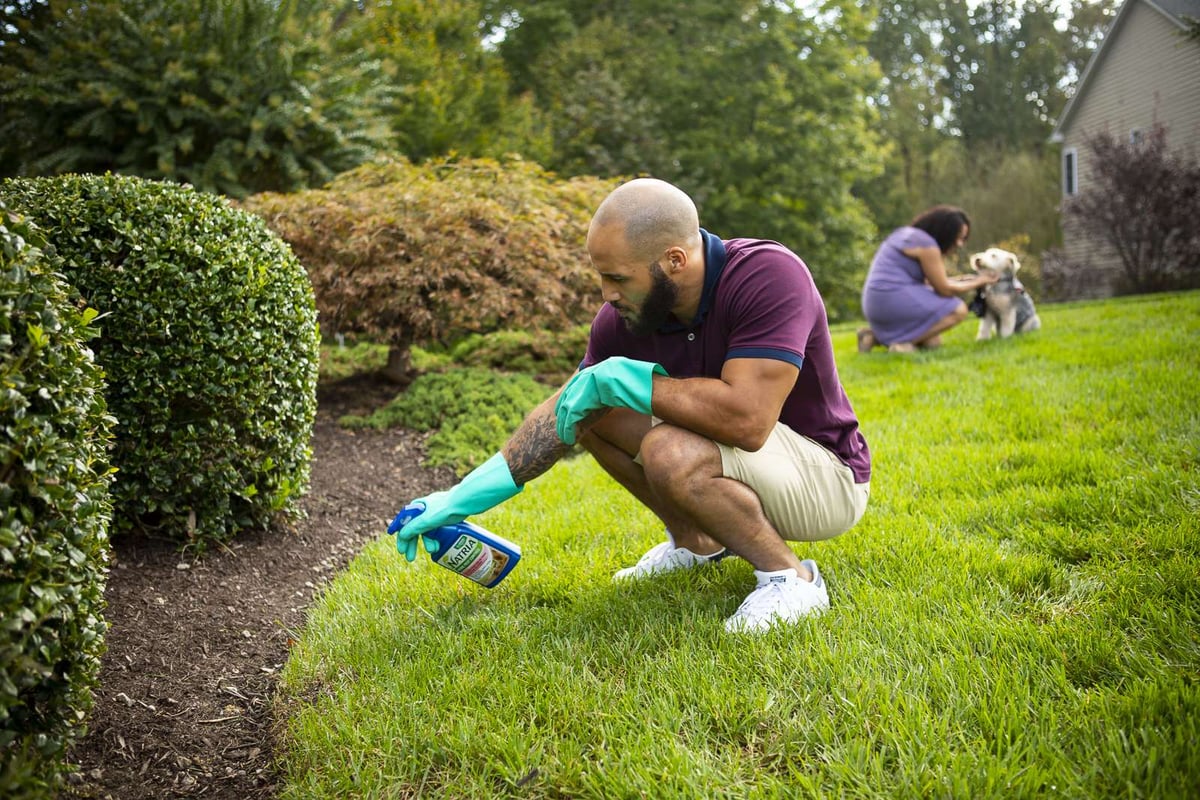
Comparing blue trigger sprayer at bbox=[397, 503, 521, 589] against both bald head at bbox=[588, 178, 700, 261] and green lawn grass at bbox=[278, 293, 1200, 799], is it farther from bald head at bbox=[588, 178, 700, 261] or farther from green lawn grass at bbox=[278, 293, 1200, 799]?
bald head at bbox=[588, 178, 700, 261]

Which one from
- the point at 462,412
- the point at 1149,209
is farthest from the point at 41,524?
the point at 1149,209

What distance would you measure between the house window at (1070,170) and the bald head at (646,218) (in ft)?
76.2

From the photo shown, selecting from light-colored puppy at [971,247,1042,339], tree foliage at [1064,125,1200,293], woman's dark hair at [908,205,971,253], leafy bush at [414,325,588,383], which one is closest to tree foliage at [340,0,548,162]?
leafy bush at [414,325,588,383]

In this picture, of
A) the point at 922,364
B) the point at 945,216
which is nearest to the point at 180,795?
the point at 922,364

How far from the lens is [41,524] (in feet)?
5.82

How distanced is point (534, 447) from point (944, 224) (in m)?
5.67

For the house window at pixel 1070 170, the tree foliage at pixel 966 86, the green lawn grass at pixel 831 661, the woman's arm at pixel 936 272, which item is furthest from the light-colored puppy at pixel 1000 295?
the tree foliage at pixel 966 86

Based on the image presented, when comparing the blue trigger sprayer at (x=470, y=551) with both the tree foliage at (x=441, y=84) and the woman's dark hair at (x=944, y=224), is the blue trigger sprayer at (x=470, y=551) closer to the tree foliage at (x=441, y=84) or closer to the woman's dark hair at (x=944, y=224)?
the woman's dark hair at (x=944, y=224)

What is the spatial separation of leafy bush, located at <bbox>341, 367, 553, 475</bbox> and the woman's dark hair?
3.64m

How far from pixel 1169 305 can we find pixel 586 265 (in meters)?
6.25

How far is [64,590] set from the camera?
1.82 meters

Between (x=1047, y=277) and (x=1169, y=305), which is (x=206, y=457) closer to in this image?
(x=1169, y=305)

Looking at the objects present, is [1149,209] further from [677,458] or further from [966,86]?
[966,86]

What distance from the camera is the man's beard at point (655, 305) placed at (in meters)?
2.67
